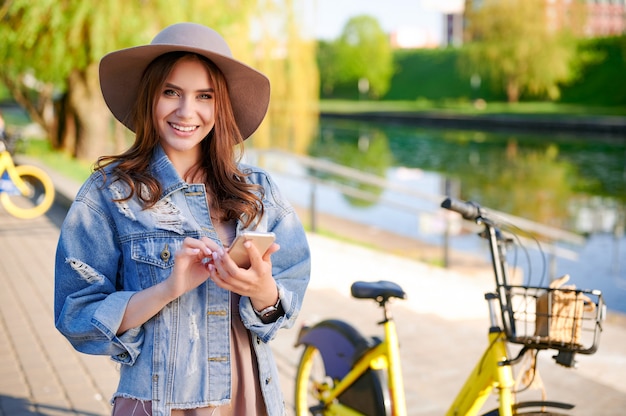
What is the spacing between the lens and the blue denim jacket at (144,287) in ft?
5.53

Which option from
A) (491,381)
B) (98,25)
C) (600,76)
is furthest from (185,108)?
(600,76)

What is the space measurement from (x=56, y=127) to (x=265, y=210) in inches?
614

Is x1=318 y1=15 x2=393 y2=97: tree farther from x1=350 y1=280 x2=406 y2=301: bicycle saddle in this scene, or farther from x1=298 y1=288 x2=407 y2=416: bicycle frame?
x1=350 y1=280 x2=406 y2=301: bicycle saddle

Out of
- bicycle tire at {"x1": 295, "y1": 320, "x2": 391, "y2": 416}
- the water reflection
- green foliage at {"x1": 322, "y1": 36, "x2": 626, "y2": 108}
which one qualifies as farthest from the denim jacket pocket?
green foliage at {"x1": 322, "y1": 36, "x2": 626, "y2": 108}

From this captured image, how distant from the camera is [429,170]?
24562 mm

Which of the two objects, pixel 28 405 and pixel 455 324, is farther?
pixel 455 324

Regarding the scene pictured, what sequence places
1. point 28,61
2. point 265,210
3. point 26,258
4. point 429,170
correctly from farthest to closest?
point 429,170, point 28,61, point 26,258, point 265,210

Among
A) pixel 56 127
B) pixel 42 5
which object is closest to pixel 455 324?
pixel 42 5

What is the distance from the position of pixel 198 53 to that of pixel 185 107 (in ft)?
0.42

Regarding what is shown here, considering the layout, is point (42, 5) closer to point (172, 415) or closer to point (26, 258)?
point (26, 258)

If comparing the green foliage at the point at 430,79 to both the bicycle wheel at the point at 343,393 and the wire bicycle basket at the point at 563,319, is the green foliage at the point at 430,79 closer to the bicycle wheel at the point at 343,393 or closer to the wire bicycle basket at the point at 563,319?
the bicycle wheel at the point at 343,393

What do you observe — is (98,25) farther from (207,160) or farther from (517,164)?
(517,164)

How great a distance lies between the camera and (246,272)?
1.56 meters

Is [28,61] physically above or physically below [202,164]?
above
